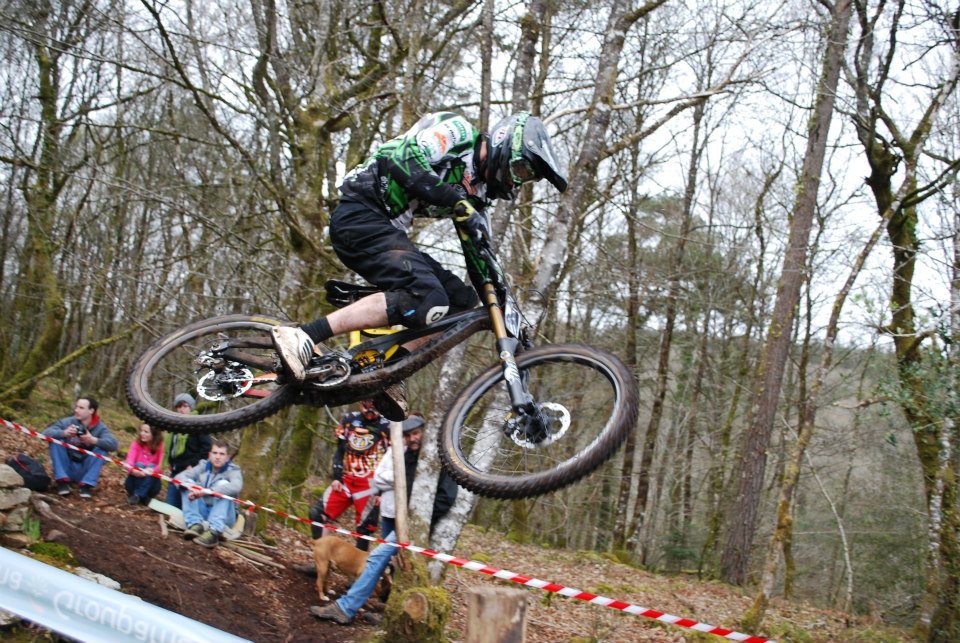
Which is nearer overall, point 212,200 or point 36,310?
point 212,200

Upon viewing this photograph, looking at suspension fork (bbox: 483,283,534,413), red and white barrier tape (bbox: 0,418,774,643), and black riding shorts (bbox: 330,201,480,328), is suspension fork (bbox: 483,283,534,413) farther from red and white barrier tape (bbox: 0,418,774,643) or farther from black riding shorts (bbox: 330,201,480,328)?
red and white barrier tape (bbox: 0,418,774,643)

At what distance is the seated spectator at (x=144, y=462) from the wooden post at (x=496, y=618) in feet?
17.9

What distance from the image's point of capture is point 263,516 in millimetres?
9070

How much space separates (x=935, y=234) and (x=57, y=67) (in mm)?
14225

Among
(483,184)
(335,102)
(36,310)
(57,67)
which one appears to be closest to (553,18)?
(335,102)

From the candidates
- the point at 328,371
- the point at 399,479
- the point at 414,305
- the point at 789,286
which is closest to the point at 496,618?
the point at 328,371

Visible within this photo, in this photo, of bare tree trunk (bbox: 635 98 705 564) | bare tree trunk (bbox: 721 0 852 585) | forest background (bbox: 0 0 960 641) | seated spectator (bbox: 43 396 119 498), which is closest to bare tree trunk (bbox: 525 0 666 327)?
forest background (bbox: 0 0 960 641)

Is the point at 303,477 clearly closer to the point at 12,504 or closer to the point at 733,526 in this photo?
the point at 12,504

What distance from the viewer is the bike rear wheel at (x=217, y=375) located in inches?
177

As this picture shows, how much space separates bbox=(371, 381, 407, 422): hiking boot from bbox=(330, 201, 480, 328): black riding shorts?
70 centimetres

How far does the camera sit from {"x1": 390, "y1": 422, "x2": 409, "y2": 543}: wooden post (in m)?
6.41

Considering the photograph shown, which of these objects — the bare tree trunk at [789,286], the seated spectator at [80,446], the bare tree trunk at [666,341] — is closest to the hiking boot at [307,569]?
the seated spectator at [80,446]

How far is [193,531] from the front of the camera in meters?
7.93

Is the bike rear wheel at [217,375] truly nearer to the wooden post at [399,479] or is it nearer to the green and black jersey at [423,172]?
the green and black jersey at [423,172]
